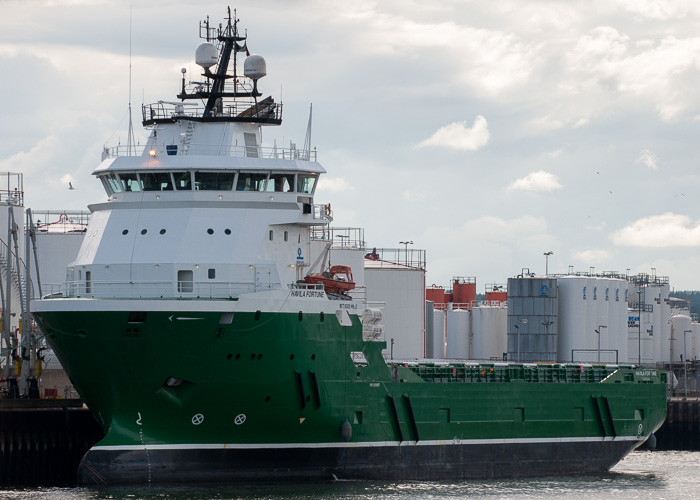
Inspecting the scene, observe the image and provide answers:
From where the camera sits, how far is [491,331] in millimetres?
68250

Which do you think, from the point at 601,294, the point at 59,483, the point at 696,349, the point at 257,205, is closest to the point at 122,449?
the point at 59,483

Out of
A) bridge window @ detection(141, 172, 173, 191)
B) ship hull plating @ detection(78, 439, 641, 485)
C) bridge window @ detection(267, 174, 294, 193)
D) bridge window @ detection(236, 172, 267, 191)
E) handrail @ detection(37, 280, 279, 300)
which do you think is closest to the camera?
ship hull plating @ detection(78, 439, 641, 485)

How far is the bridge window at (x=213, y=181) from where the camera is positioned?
3644cm

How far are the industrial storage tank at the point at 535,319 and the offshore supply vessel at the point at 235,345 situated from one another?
20525 mm

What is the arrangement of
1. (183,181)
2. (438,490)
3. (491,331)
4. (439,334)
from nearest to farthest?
(438,490)
(183,181)
(491,331)
(439,334)

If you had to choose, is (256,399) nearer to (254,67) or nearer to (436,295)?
(254,67)

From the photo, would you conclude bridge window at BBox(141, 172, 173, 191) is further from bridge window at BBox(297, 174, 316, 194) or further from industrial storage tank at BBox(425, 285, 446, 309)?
industrial storage tank at BBox(425, 285, 446, 309)

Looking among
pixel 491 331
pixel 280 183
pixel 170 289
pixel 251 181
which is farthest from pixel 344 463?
pixel 491 331

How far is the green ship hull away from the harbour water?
1.98 feet

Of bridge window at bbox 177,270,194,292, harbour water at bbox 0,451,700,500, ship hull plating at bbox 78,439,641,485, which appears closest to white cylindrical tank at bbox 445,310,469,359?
harbour water at bbox 0,451,700,500

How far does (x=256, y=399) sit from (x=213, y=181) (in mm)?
5864

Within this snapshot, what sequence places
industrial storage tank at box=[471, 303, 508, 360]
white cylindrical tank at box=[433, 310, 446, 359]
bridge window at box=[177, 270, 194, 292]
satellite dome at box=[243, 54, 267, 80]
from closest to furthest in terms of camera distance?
bridge window at box=[177, 270, 194, 292], satellite dome at box=[243, 54, 267, 80], industrial storage tank at box=[471, 303, 508, 360], white cylindrical tank at box=[433, 310, 446, 359]

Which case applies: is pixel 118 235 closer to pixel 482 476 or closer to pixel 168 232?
pixel 168 232

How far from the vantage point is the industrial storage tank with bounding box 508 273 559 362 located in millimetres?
61312
